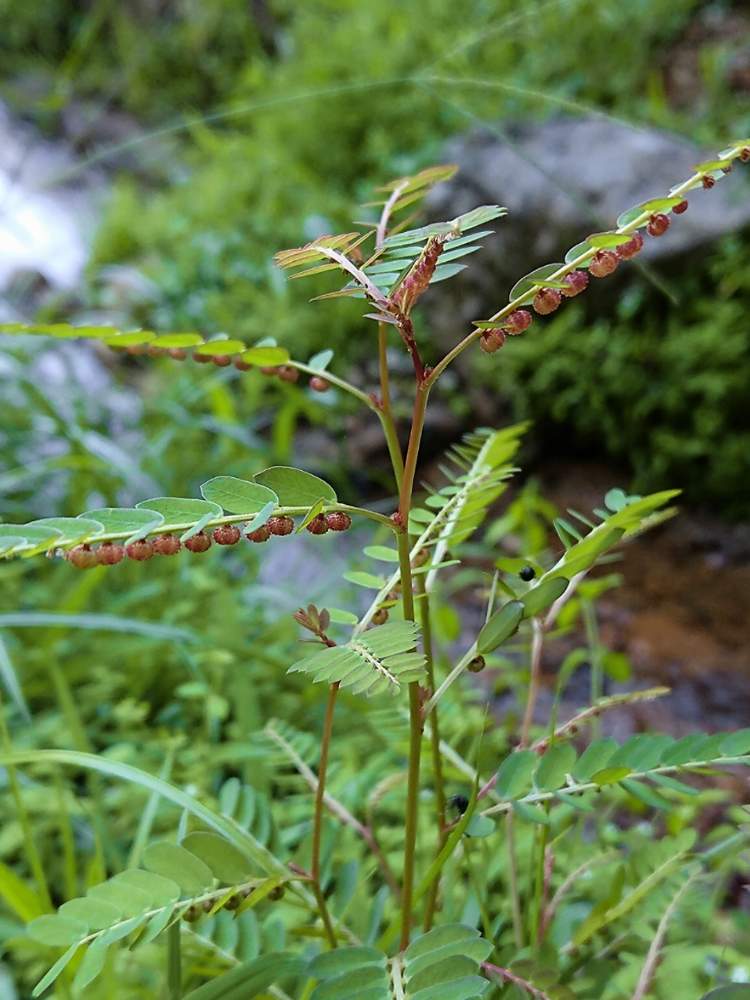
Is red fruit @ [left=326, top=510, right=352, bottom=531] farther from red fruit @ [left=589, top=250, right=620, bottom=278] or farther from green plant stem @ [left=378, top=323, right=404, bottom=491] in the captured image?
red fruit @ [left=589, top=250, right=620, bottom=278]

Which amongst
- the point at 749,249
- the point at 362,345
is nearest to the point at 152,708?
the point at 362,345

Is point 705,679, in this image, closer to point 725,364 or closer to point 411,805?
point 725,364

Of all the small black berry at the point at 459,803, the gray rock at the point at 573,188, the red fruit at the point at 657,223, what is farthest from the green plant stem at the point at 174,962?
the gray rock at the point at 573,188

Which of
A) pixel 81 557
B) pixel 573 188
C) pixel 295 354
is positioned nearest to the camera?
pixel 81 557

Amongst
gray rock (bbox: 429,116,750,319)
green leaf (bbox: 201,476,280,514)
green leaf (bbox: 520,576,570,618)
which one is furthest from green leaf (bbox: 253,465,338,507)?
gray rock (bbox: 429,116,750,319)

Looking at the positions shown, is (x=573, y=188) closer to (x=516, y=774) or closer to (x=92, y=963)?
(x=516, y=774)

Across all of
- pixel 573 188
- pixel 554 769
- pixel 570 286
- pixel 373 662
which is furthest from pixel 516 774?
pixel 573 188
